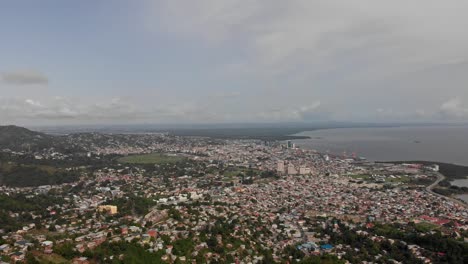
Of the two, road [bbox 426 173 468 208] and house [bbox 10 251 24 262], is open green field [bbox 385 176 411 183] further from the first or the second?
house [bbox 10 251 24 262]

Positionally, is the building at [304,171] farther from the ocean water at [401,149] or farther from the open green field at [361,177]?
the ocean water at [401,149]

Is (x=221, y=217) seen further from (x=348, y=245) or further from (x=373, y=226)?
(x=373, y=226)

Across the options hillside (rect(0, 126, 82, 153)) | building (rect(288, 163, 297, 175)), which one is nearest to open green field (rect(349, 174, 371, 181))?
building (rect(288, 163, 297, 175))

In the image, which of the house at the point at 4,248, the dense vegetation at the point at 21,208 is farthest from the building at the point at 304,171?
the house at the point at 4,248

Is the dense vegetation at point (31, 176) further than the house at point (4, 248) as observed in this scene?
Yes

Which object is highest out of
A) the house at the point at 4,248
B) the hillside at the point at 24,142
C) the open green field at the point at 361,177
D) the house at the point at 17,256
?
the hillside at the point at 24,142

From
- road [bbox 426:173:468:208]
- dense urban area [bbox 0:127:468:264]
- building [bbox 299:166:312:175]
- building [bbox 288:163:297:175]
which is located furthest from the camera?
building [bbox 288:163:297:175]

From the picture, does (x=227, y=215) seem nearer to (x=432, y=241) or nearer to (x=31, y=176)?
(x=432, y=241)

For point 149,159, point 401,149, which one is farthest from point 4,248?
point 401,149

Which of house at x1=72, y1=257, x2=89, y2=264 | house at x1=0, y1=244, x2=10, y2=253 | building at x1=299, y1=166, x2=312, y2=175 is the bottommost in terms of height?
building at x1=299, y1=166, x2=312, y2=175

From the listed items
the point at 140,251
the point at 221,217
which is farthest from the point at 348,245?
the point at 140,251
